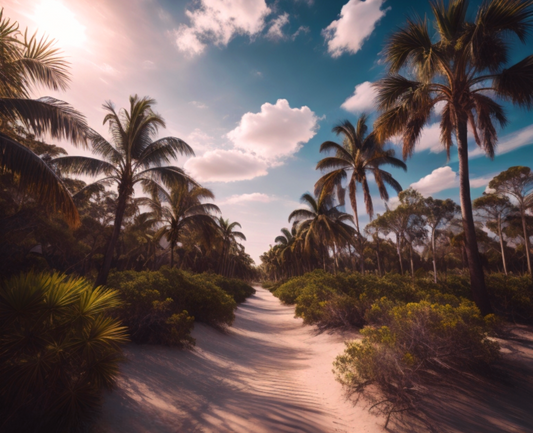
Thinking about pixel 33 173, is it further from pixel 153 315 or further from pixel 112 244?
pixel 112 244

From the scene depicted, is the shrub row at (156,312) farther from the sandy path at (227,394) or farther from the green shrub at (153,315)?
the sandy path at (227,394)

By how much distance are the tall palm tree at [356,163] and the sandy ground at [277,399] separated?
36.8 feet

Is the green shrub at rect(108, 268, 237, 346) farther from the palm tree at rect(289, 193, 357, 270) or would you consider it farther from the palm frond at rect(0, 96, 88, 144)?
the palm tree at rect(289, 193, 357, 270)

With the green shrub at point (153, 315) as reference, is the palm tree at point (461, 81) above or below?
above

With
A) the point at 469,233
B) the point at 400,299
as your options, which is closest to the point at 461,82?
the point at 469,233

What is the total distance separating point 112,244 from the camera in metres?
8.94

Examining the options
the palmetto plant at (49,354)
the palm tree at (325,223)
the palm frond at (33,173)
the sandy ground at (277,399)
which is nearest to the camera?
the palmetto plant at (49,354)

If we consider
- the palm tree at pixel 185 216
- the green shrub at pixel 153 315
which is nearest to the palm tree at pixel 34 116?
the green shrub at pixel 153 315

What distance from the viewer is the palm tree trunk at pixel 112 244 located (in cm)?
824

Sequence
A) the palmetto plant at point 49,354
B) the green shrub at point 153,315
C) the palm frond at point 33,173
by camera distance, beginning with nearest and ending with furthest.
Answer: the palmetto plant at point 49,354 → the palm frond at point 33,173 → the green shrub at point 153,315

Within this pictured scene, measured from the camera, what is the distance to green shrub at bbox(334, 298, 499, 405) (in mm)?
3533

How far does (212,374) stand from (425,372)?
394cm

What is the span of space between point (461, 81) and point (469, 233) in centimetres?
483

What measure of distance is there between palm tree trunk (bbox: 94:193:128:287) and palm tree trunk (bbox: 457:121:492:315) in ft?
37.8
